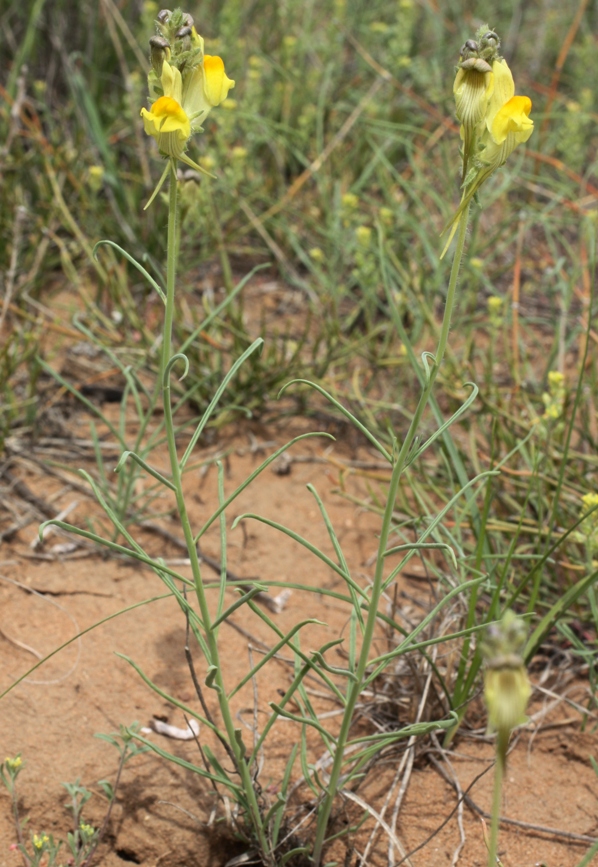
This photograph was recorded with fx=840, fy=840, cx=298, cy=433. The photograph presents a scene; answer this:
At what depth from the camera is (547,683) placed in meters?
1.66

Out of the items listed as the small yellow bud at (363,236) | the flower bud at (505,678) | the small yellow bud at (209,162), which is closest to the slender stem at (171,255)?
the flower bud at (505,678)

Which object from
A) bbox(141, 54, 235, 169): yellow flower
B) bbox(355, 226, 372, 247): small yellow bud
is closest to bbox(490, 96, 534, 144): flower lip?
bbox(141, 54, 235, 169): yellow flower

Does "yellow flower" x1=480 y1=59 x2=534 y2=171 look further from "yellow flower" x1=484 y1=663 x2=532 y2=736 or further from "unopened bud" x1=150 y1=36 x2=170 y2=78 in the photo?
"yellow flower" x1=484 y1=663 x2=532 y2=736

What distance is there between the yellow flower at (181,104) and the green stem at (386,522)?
301 mm

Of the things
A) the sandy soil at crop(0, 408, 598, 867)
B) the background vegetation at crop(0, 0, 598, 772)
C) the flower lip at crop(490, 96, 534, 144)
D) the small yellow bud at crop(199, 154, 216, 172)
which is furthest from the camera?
the small yellow bud at crop(199, 154, 216, 172)

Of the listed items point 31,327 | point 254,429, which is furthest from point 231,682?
point 31,327

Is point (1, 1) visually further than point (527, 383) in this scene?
Yes

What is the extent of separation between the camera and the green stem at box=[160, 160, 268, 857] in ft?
3.16

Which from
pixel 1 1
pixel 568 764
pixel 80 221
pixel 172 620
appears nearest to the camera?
pixel 568 764

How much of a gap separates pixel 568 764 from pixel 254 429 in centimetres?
120

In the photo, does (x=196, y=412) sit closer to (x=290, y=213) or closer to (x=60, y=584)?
(x=60, y=584)

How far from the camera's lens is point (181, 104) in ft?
3.14

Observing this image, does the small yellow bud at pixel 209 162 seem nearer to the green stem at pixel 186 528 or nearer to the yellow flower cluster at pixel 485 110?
the green stem at pixel 186 528

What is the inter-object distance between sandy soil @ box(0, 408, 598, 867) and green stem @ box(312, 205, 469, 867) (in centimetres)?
17
